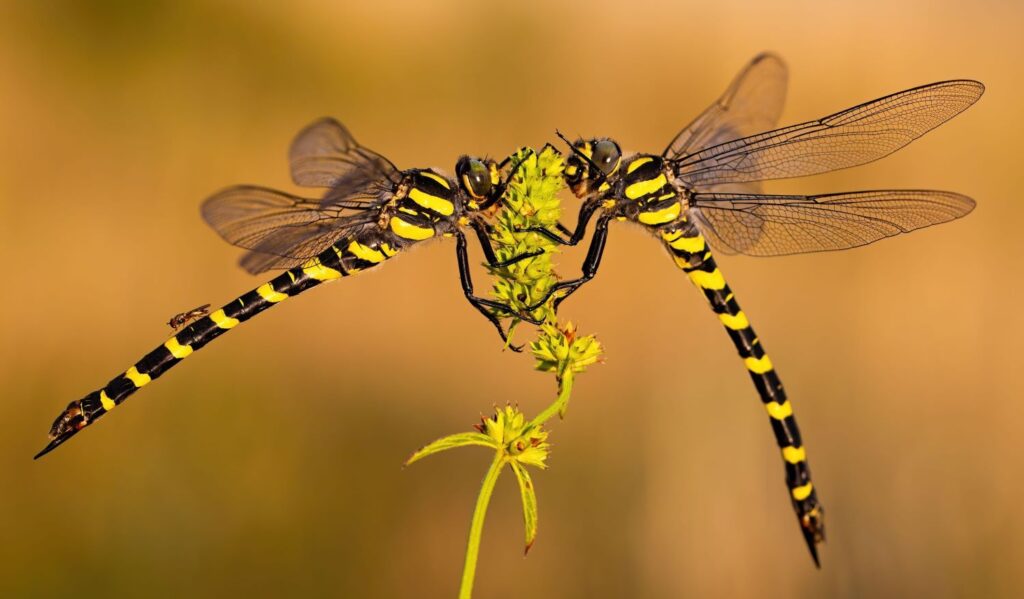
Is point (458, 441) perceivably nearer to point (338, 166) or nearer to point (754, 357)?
point (338, 166)

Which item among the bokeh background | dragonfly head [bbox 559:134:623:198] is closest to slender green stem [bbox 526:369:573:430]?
dragonfly head [bbox 559:134:623:198]

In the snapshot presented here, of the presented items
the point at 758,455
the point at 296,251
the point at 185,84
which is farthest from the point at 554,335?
the point at 185,84

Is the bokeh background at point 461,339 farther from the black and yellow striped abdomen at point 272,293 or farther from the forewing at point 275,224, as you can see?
the forewing at point 275,224

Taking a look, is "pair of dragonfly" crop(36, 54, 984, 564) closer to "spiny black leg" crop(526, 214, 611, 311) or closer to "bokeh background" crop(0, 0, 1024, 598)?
"spiny black leg" crop(526, 214, 611, 311)

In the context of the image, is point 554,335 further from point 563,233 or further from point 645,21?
point 645,21

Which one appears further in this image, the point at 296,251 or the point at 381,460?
the point at 381,460

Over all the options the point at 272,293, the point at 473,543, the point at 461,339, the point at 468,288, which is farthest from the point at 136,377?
the point at 461,339
